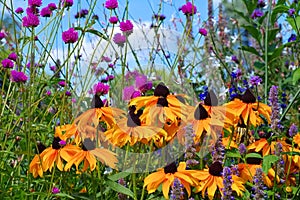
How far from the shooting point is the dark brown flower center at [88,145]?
159cm

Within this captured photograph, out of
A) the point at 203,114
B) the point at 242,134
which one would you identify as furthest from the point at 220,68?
the point at 203,114

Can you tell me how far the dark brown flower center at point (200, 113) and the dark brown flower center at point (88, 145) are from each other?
32cm

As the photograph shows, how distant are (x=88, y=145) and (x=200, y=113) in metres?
0.35

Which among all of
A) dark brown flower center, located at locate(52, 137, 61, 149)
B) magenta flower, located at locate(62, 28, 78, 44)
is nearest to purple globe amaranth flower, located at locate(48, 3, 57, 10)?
magenta flower, located at locate(62, 28, 78, 44)

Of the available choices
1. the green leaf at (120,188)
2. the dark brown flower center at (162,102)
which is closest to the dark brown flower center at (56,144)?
the green leaf at (120,188)

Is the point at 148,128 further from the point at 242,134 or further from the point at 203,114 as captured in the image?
the point at 242,134

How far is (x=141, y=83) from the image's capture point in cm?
209

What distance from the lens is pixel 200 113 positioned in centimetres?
160

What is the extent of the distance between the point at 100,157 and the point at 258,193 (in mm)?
458

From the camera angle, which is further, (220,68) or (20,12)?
(220,68)

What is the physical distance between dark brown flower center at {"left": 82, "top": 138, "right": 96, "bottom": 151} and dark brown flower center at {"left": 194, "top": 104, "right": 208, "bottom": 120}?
12.6 inches

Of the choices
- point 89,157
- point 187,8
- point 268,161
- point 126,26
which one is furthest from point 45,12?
point 268,161

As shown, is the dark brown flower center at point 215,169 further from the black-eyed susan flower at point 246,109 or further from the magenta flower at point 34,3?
the magenta flower at point 34,3

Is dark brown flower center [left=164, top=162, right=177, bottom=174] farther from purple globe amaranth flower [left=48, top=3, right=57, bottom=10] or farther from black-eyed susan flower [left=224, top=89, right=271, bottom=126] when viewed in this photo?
purple globe amaranth flower [left=48, top=3, right=57, bottom=10]
